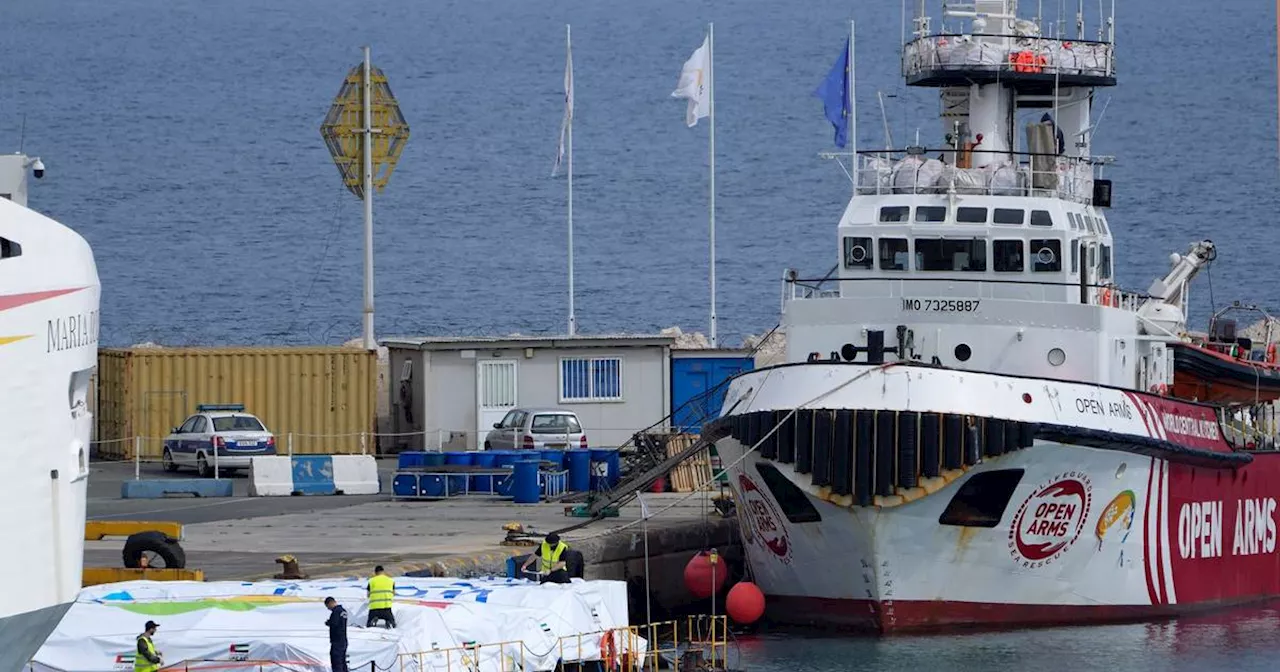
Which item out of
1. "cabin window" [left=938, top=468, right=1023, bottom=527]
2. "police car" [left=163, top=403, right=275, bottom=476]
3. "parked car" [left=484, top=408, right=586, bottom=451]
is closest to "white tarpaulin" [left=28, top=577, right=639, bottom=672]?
"cabin window" [left=938, top=468, right=1023, bottom=527]

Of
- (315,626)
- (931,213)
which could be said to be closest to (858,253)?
(931,213)

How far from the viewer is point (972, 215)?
3098cm

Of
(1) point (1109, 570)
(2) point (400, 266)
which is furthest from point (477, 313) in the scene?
(1) point (1109, 570)

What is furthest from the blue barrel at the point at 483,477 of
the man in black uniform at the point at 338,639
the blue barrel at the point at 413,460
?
the man in black uniform at the point at 338,639

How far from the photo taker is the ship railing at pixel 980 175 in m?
31.3

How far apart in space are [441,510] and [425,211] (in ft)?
Result: 425

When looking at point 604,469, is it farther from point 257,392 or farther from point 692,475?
point 257,392

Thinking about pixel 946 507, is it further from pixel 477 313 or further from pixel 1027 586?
pixel 477 313

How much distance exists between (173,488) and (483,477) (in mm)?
5300

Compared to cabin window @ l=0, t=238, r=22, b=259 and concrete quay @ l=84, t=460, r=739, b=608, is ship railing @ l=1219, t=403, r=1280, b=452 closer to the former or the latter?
concrete quay @ l=84, t=460, r=739, b=608

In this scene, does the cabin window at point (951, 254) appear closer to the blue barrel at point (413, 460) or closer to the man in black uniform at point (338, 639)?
the blue barrel at point (413, 460)

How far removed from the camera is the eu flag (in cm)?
4606

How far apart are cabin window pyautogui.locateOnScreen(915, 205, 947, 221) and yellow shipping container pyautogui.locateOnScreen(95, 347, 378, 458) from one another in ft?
55.7

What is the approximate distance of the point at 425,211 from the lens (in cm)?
16450
